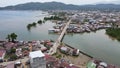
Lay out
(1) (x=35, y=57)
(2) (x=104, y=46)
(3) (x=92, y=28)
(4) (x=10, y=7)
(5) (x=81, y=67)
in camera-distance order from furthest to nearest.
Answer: (4) (x=10, y=7), (3) (x=92, y=28), (2) (x=104, y=46), (5) (x=81, y=67), (1) (x=35, y=57)

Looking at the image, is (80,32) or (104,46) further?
(80,32)

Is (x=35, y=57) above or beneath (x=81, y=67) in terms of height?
above

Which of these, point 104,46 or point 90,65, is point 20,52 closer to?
point 90,65

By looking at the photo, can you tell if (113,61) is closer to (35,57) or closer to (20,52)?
(35,57)

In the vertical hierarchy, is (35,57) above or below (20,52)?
above

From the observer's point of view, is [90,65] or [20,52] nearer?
[90,65]

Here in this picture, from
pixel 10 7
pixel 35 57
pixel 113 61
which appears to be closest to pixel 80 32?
pixel 113 61

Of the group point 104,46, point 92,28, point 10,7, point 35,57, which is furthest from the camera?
point 10,7

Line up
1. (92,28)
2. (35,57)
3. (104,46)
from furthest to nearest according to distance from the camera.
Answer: (92,28) < (104,46) < (35,57)

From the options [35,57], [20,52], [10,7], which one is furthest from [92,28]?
[10,7]
